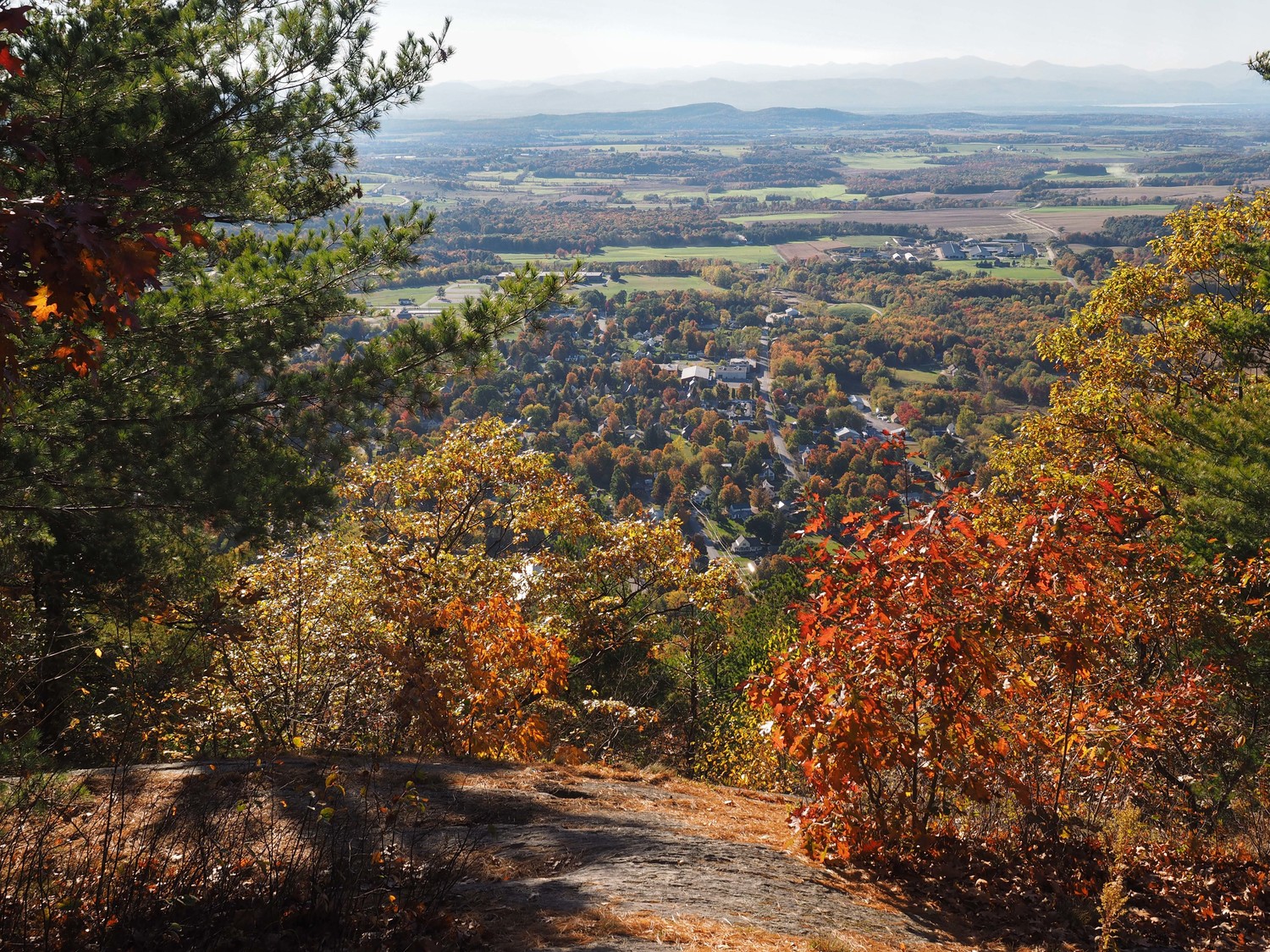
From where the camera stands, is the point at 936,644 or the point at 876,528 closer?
the point at 936,644

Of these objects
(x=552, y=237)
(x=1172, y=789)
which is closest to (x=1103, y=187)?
(x=552, y=237)

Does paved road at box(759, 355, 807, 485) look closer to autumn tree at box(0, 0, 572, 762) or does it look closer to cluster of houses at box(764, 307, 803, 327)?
cluster of houses at box(764, 307, 803, 327)

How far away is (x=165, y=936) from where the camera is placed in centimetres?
332

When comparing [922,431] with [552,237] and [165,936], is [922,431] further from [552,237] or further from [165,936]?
[552,237]

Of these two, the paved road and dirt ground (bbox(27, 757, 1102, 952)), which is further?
the paved road

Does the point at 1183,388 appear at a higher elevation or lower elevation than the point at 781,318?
higher

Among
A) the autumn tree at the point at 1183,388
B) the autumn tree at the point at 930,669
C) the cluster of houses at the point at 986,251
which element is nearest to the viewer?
the autumn tree at the point at 930,669

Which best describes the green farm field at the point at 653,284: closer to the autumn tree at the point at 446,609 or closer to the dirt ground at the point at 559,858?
the autumn tree at the point at 446,609

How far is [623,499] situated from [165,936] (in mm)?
46264

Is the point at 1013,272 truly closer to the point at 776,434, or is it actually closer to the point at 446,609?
the point at 776,434

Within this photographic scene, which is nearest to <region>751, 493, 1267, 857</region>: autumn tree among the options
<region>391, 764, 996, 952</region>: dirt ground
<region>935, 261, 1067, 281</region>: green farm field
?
<region>391, 764, 996, 952</region>: dirt ground

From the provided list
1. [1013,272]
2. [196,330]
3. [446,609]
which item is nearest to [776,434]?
[1013,272]

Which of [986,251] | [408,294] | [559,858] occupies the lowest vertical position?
[559,858]

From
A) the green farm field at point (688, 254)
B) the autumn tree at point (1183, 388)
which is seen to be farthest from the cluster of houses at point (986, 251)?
the autumn tree at point (1183, 388)
